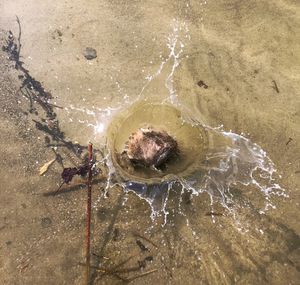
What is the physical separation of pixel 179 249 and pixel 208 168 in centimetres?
82

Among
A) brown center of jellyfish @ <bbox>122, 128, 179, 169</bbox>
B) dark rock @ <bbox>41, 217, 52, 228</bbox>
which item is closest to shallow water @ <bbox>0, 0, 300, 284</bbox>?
dark rock @ <bbox>41, 217, 52, 228</bbox>

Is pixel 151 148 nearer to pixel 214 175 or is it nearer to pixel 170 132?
pixel 170 132

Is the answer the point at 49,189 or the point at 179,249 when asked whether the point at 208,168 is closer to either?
the point at 179,249

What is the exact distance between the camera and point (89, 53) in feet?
14.7

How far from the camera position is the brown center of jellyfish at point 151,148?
372 cm

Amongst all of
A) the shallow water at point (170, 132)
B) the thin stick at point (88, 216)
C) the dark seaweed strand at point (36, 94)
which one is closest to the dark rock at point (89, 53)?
the shallow water at point (170, 132)

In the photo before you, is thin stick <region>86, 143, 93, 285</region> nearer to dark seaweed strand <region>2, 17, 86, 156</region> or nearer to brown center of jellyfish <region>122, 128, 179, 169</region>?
dark seaweed strand <region>2, 17, 86, 156</region>

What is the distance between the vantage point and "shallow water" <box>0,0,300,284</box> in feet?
11.8

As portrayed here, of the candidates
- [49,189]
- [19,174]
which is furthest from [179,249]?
[19,174]

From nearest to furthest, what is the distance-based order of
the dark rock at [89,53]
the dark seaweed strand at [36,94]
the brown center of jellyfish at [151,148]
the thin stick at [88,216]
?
the thin stick at [88,216] < the brown center of jellyfish at [151,148] < the dark seaweed strand at [36,94] < the dark rock at [89,53]

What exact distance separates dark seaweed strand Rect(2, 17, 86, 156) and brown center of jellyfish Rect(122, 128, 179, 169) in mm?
561

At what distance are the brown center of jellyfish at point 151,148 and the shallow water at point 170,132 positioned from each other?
129mm

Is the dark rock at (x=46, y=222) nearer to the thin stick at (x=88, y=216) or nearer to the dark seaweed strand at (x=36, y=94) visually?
the thin stick at (x=88, y=216)

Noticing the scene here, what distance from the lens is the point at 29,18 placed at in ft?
15.4
